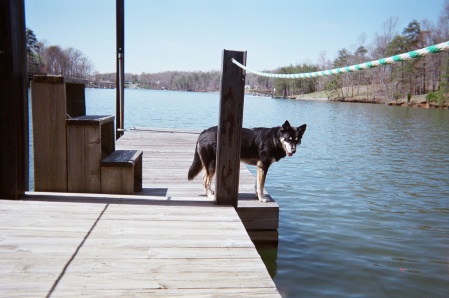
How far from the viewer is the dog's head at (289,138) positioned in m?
4.36

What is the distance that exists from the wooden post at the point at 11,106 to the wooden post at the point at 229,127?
1.76 metres

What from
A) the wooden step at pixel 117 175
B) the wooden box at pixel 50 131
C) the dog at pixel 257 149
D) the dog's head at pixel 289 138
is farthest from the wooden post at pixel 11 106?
the dog's head at pixel 289 138

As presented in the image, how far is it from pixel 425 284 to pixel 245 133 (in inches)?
101

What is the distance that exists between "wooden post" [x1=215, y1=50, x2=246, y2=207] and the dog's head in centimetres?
94

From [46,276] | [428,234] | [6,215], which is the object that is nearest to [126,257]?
[46,276]

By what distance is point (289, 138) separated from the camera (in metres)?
4.38

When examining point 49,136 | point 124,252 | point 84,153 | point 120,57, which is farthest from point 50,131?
point 120,57

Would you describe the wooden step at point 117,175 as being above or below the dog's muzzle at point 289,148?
below

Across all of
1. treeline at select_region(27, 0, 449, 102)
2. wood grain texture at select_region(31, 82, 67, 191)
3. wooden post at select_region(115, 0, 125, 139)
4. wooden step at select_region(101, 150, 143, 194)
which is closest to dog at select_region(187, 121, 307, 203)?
wooden step at select_region(101, 150, 143, 194)

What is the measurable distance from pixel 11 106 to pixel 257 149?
2.56m

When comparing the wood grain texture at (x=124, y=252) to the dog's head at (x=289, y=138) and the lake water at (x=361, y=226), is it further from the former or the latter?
the lake water at (x=361, y=226)

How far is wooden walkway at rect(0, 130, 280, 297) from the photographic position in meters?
2.08

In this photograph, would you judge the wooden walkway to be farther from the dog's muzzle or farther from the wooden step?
the dog's muzzle

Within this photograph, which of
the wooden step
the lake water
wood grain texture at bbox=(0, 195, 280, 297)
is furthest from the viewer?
the lake water
